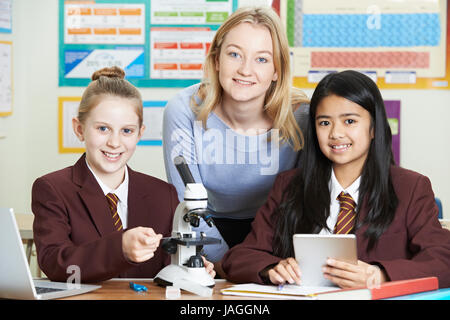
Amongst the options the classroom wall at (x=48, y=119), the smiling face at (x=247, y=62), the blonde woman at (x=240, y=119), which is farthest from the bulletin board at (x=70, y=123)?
the smiling face at (x=247, y=62)

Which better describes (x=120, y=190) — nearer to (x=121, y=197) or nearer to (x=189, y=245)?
(x=121, y=197)

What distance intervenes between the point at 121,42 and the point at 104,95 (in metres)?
1.96

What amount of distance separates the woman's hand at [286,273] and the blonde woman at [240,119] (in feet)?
1.74

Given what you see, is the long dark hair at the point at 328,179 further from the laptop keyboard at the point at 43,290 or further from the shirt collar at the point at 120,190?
the laptop keyboard at the point at 43,290

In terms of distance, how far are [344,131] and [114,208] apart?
706mm

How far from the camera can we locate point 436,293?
4.23 feet

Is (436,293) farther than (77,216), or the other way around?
(77,216)

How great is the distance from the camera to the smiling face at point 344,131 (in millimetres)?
1692

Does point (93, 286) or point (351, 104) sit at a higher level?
point (351, 104)

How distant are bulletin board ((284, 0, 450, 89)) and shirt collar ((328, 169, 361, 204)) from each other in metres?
1.93

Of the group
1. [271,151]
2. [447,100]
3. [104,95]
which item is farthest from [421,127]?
[104,95]

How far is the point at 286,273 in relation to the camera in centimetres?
139

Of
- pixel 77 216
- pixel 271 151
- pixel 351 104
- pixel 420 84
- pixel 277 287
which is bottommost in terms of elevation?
pixel 277 287

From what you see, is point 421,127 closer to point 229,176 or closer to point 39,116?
point 229,176
